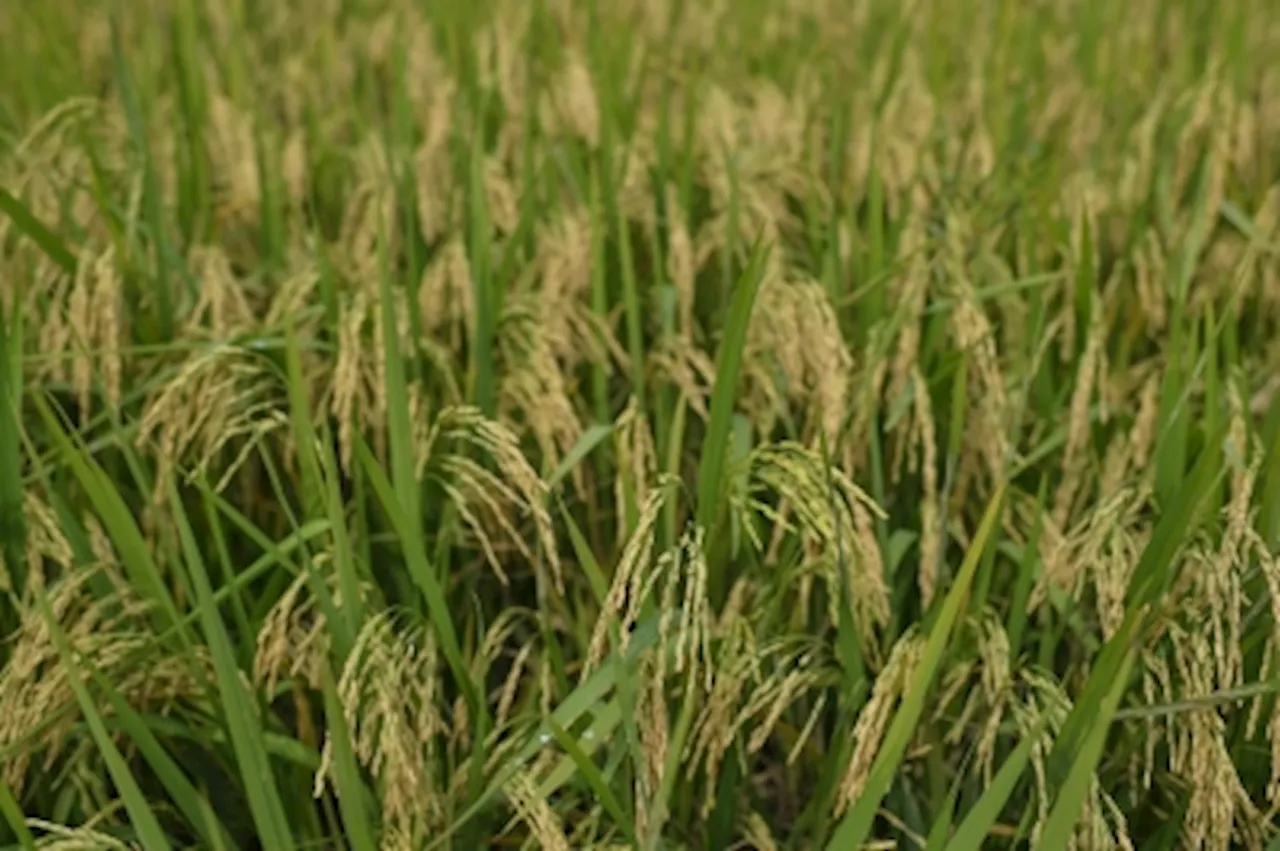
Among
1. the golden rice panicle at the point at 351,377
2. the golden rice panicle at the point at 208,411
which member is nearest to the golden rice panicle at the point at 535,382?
the golden rice panicle at the point at 351,377

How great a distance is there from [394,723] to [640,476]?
422 mm

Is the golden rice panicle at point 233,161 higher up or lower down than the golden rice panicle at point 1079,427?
higher up

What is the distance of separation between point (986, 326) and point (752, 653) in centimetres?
51

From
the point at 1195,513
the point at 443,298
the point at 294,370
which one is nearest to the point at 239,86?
the point at 443,298

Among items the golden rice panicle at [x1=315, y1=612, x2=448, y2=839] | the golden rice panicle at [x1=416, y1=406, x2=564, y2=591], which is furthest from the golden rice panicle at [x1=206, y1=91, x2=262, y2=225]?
the golden rice panicle at [x1=315, y1=612, x2=448, y2=839]

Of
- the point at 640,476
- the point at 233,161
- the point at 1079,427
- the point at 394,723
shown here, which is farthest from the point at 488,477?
the point at 233,161

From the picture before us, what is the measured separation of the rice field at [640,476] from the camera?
1.26 metres

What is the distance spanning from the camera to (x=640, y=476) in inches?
59.1

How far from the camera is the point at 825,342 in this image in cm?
155

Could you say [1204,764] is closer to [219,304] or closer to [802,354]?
[802,354]

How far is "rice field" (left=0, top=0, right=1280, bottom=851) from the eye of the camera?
126 cm

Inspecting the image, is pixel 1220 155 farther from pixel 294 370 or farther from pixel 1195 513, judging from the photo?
pixel 294 370

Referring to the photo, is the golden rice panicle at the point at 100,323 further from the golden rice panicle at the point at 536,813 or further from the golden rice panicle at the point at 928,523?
the golden rice panicle at the point at 928,523

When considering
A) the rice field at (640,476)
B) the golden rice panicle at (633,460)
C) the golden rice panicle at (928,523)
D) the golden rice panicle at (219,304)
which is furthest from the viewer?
the golden rice panicle at (219,304)
